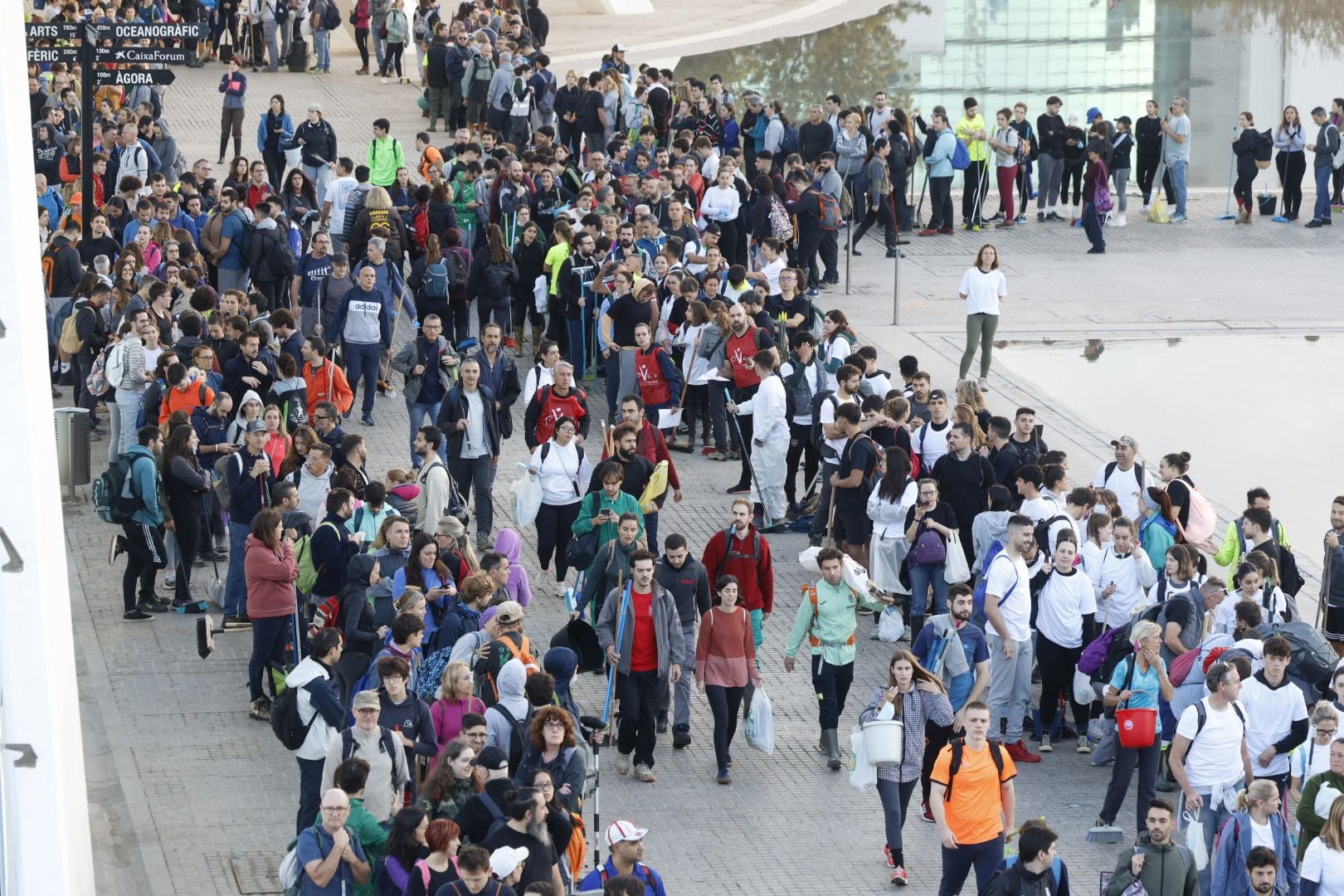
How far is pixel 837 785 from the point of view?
1408cm

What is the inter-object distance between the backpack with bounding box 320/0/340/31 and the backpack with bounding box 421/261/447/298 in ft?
59.5

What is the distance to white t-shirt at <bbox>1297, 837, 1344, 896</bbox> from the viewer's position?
445 inches

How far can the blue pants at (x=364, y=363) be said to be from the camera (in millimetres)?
19906

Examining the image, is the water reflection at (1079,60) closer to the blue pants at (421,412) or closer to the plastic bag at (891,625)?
the blue pants at (421,412)

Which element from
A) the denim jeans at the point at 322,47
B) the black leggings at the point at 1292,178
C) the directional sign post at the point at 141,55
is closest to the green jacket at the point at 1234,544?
the directional sign post at the point at 141,55

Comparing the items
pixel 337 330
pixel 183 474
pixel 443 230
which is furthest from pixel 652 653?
pixel 443 230

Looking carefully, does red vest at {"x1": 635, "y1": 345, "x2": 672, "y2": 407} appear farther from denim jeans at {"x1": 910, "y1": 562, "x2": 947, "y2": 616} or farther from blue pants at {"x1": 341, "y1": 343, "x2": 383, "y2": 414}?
denim jeans at {"x1": 910, "y1": 562, "x2": 947, "y2": 616}

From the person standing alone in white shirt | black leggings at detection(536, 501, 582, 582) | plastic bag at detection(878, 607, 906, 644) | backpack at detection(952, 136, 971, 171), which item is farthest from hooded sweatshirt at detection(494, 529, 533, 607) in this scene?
backpack at detection(952, 136, 971, 171)

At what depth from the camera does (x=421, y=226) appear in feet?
75.2

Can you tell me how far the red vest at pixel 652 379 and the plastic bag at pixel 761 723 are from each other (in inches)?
224

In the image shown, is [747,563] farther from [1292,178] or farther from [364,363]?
[1292,178]

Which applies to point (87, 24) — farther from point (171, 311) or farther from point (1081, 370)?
point (1081, 370)

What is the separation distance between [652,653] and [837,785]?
1.46 meters

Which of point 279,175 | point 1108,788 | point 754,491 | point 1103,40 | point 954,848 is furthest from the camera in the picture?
point 1103,40
